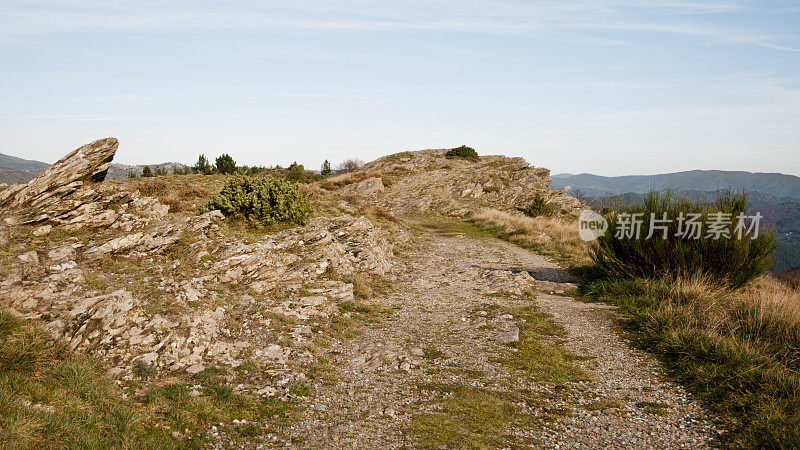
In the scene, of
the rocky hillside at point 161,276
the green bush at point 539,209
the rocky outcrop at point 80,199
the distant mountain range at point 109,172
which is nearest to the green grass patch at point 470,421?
the rocky hillside at point 161,276

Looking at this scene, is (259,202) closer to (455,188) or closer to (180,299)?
(180,299)

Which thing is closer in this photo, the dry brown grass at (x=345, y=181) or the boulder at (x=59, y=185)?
the boulder at (x=59, y=185)

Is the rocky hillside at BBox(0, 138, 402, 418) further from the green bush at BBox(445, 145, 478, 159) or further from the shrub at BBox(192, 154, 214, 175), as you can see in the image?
the green bush at BBox(445, 145, 478, 159)

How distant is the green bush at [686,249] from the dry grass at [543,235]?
3906 millimetres

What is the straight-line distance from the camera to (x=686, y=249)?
11.1m

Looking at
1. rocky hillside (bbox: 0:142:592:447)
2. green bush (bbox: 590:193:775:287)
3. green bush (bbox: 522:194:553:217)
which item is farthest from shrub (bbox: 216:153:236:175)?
green bush (bbox: 590:193:775:287)

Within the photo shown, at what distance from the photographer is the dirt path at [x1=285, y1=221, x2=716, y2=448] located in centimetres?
515

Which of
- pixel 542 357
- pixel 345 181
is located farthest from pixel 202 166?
pixel 542 357

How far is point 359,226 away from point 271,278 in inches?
217

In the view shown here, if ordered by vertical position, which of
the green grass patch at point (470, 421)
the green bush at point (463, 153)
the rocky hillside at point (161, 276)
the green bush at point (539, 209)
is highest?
the green bush at point (463, 153)

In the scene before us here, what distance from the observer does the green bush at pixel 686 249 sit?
10820mm

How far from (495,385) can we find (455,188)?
31175 mm

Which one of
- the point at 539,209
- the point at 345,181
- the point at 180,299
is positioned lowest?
the point at 180,299

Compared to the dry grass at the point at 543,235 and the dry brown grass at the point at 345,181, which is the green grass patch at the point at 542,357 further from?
the dry brown grass at the point at 345,181
